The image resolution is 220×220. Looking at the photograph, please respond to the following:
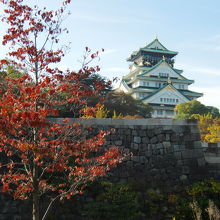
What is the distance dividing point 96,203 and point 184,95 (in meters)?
40.2

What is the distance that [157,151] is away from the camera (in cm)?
1048

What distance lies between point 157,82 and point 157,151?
40.3 metres

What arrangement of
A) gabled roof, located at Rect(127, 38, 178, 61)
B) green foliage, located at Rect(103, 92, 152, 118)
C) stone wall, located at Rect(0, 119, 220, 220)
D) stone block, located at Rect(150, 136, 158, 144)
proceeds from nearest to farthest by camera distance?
stone wall, located at Rect(0, 119, 220, 220)
stone block, located at Rect(150, 136, 158, 144)
green foliage, located at Rect(103, 92, 152, 118)
gabled roof, located at Rect(127, 38, 178, 61)

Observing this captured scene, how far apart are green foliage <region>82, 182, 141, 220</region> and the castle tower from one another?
1378 inches

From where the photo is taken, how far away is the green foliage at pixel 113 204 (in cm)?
884

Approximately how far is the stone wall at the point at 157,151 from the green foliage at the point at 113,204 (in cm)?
60

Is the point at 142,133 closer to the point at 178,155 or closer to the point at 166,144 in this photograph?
the point at 166,144

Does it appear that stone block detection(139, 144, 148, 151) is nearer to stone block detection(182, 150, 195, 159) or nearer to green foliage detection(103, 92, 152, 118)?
stone block detection(182, 150, 195, 159)

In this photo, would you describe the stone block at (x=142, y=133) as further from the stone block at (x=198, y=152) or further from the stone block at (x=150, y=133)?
the stone block at (x=198, y=152)

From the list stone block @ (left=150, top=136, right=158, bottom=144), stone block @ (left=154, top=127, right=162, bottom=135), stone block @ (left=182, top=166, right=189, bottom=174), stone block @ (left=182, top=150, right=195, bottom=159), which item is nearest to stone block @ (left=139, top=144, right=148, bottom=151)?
stone block @ (left=150, top=136, right=158, bottom=144)

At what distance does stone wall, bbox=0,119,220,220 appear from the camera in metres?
10.2

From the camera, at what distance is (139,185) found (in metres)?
9.86

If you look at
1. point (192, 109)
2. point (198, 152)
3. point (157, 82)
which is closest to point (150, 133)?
point (198, 152)

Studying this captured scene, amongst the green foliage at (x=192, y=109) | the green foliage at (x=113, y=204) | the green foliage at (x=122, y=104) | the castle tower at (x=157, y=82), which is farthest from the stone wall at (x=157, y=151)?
the castle tower at (x=157, y=82)
